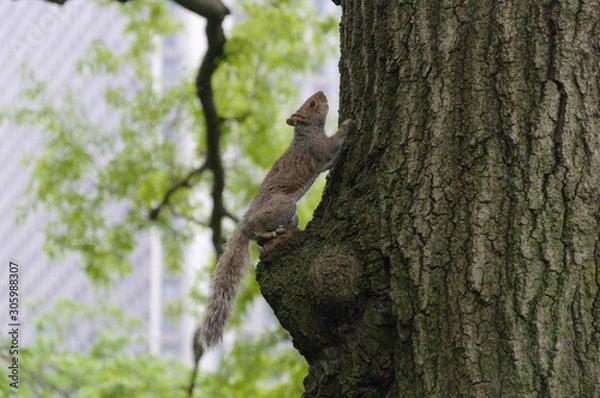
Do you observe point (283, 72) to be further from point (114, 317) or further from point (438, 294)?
point (438, 294)

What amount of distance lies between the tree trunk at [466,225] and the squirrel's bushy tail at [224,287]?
53 centimetres

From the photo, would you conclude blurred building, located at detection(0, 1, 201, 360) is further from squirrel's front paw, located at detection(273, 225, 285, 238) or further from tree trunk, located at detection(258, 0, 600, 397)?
tree trunk, located at detection(258, 0, 600, 397)

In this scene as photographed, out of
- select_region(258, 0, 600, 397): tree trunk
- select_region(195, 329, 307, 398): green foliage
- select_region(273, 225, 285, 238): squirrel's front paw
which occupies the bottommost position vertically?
select_region(258, 0, 600, 397): tree trunk

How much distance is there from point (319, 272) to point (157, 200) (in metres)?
6.02

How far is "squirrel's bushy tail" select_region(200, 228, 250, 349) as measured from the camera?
2754mm

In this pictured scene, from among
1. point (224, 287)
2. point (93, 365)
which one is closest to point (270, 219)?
point (224, 287)

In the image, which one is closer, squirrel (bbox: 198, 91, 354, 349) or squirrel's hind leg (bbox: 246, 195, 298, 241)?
squirrel (bbox: 198, 91, 354, 349)

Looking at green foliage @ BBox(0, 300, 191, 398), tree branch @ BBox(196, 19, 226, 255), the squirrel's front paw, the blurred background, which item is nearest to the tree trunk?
the squirrel's front paw

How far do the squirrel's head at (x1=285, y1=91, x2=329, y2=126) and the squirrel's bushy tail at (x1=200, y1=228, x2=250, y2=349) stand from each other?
1.03 meters

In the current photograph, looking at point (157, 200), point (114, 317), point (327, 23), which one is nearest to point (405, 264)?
point (327, 23)

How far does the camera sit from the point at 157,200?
7.97 metres

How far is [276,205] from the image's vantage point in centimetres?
331

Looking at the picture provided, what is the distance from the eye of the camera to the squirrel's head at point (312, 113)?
13.3ft

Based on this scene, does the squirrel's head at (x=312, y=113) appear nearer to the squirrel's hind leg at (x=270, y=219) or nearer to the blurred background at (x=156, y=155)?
the squirrel's hind leg at (x=270, y=219)
